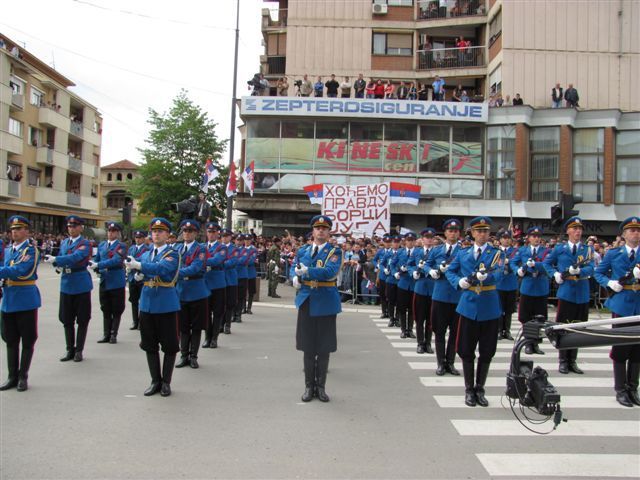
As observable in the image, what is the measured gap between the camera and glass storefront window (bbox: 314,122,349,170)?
92.8ft

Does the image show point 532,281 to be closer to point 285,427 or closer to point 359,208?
point 285,427

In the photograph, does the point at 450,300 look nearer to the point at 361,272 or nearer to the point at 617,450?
the point at 617,450

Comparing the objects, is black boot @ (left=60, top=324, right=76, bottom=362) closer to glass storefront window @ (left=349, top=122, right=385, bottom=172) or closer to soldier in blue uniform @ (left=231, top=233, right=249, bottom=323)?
soldier in blue uniform @ (left=231, top=233, right=249, bottom=323)

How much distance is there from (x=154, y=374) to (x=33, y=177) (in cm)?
4570

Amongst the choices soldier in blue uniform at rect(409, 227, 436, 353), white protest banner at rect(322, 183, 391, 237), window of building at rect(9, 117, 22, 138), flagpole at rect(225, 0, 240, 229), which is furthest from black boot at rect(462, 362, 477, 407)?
window of building at rect(9, 117, 22, 138)

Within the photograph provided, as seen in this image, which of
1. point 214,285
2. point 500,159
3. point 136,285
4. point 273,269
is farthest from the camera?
point 500,159

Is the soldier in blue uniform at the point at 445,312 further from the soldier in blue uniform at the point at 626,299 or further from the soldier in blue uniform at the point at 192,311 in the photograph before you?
the soldier in blue uniform at the point at 192,311

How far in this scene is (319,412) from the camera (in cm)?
616

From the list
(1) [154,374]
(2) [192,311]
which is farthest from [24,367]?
(2) [192,311]

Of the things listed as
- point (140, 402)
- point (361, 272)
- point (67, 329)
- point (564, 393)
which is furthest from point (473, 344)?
point (361, 272)

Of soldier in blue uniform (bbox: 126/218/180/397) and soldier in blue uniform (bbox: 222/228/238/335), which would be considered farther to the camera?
soldier in blue uniform (bbox: 222/228/238/335)

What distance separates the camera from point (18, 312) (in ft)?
22.7

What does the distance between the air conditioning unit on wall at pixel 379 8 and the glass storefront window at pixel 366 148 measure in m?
7.50

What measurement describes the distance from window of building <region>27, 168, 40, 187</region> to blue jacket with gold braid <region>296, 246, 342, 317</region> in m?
45.6
